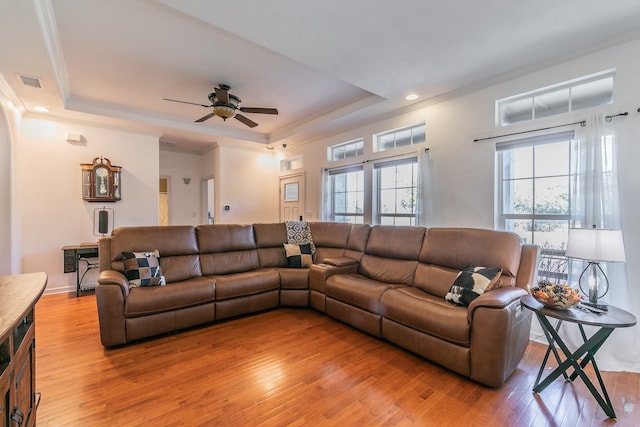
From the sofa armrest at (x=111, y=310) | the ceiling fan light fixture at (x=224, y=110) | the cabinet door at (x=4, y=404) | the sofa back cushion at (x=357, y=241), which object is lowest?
the sofa armrest at (x=111, y=310)

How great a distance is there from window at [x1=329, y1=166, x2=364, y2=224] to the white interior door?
73cm

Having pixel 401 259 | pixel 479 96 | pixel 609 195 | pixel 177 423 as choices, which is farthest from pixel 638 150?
pixel 177 423

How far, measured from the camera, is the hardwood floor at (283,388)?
172 cm

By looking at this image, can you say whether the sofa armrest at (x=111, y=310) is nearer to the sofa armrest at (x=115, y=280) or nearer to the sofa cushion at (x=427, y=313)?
the sofa armrest at (x=115, y=280)

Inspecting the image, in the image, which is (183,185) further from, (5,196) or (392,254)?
(392,254)

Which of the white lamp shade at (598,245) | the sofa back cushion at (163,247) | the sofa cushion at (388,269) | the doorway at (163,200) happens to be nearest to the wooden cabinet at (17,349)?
the sofa back cushion at (163,247)

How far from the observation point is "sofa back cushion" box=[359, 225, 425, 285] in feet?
10.6

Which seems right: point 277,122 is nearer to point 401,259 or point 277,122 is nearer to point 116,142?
point 116,142

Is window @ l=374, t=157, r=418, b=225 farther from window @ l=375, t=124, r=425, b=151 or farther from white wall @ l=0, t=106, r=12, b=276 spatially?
white wall @ l=0, t=106, r=12, b=276

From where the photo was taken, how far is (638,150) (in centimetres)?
229

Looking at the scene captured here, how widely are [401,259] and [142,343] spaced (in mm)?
2864

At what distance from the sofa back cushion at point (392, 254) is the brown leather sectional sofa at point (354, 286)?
13mm

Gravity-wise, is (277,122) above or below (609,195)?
above

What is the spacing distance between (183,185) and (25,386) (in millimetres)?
5869
